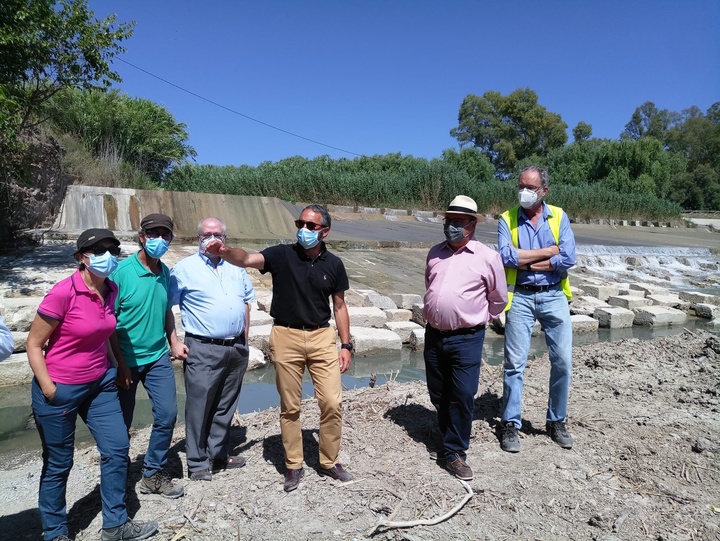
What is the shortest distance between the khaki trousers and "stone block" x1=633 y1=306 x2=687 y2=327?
972 cm

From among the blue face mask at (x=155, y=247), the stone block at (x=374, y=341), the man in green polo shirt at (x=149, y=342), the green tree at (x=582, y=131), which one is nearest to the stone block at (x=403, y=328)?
the stone block at (x=374, y=341)

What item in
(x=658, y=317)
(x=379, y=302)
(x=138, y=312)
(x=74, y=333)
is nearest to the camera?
(x=74, y=333)

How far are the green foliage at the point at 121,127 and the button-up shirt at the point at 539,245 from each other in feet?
58.2

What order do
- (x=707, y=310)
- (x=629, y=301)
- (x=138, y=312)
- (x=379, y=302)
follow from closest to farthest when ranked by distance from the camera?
(x=138, y=312) < (x=379, y=302) < (x=707, y=310) < (x=629, y=301)

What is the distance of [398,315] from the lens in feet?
30.5

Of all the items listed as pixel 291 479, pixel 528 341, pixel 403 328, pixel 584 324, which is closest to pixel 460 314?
pixel 528 341

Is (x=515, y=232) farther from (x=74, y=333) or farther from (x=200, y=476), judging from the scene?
(x=74, y=333)

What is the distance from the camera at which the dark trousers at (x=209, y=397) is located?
3.36 metres

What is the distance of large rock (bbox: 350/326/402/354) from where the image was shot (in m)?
7.56

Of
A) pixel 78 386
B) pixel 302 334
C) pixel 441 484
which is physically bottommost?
pixel 441 484

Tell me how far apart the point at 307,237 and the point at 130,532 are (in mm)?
1837

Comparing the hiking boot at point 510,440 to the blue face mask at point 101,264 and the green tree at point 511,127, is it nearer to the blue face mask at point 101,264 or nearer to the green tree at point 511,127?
the blue face mask at point 101,264

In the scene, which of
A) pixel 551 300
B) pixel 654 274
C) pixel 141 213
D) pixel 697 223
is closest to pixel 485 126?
pixel 697 223

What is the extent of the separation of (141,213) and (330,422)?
12.9 m
